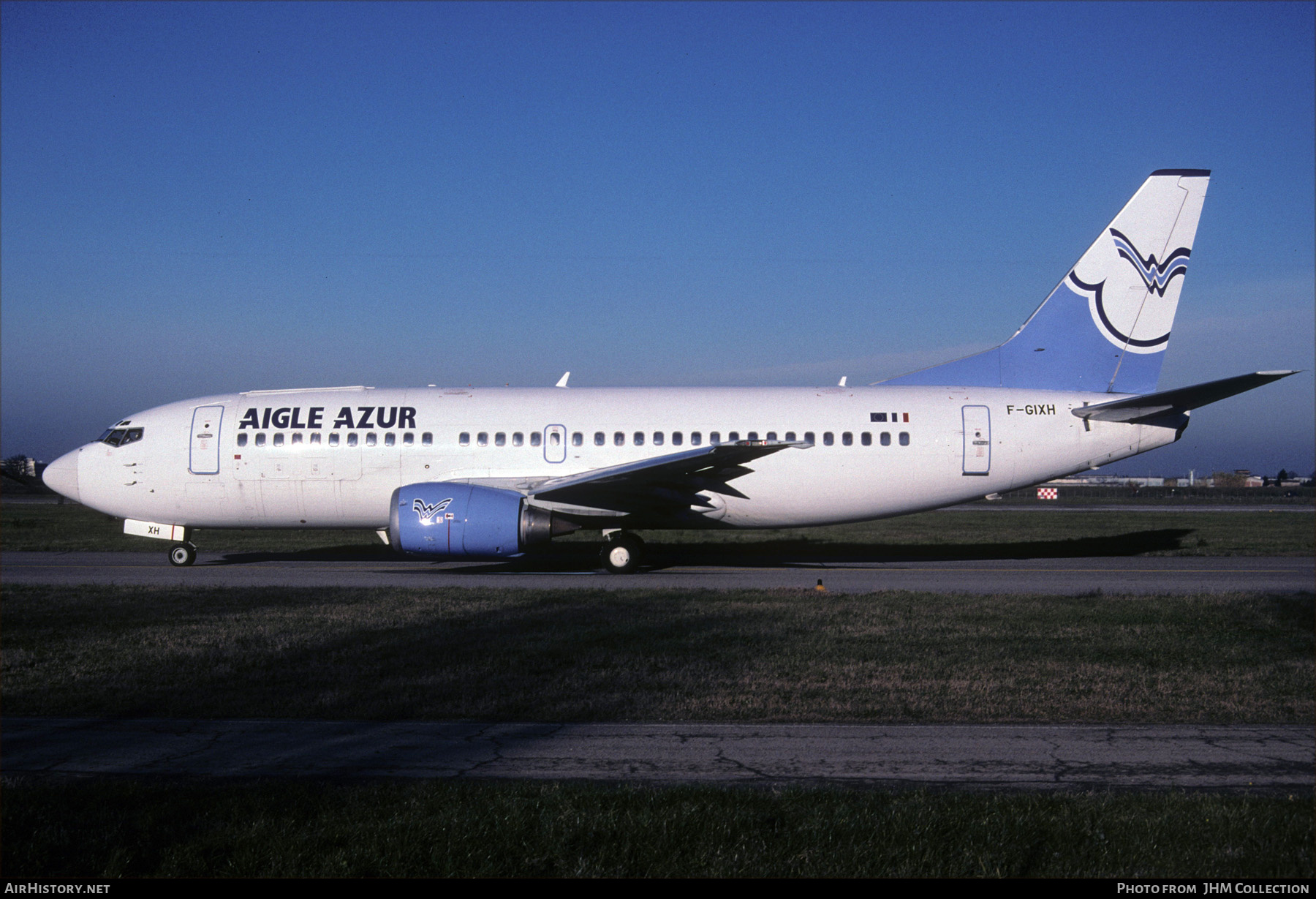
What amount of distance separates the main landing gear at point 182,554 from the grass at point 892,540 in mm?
3383

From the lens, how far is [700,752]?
696cm

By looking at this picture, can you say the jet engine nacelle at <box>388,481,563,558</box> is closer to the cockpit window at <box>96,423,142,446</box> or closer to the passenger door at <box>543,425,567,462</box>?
Answer: the passenger door at <box>543,425,567,462</box>

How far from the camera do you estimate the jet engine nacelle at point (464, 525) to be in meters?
17.6

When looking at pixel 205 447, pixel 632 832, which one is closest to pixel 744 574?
pixel 205 447

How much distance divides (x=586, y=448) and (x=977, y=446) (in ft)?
26.8

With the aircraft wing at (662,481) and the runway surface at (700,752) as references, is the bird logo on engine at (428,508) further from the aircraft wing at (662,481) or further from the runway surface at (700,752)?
the runway surface at (700,752)

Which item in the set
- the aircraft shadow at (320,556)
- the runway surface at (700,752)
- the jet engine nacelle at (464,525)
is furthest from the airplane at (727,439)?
the runway surface at (700,752)

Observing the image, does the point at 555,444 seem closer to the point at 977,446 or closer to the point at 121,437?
the point at 977,446

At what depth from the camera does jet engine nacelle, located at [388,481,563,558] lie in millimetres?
17578

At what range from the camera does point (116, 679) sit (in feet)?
30.1

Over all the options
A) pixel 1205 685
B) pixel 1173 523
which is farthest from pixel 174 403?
pixel 1173 523

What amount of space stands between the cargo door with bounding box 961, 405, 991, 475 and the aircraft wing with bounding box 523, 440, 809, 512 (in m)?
3.37

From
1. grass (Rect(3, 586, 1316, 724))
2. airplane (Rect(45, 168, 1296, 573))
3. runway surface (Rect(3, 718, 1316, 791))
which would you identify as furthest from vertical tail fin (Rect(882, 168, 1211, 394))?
runway surface (Rect(3, 718, 1316, 791))

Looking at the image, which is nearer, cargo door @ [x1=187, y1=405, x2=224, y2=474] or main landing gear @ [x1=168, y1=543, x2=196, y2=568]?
cargo door @ [x1=187, y1=405, x2=224, y2=474]
